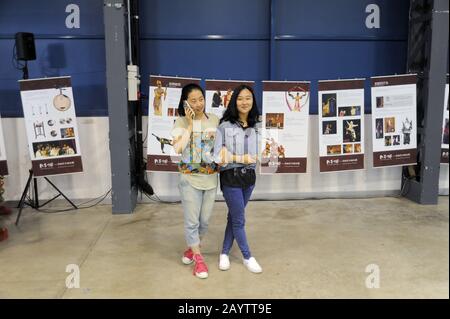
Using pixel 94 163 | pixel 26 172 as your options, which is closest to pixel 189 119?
pixel 94 163

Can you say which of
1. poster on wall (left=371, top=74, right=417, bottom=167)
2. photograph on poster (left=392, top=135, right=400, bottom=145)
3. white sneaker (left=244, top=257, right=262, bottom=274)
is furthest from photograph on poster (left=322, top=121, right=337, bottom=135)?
white sneaker (left=244, top=257, right=262, bottom=274)

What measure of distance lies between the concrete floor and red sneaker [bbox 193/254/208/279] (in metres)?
0.05

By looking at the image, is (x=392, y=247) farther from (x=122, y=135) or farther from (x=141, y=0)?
(x=141, y=0)

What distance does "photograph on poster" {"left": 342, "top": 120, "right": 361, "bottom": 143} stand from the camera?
5114 mm

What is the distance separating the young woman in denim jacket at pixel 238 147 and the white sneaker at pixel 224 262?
43cm

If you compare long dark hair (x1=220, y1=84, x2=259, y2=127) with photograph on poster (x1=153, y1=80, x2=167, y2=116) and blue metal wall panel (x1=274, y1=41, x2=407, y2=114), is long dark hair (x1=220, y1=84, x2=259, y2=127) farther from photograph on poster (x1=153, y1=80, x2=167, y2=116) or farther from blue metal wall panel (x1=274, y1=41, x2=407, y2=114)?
blue metal wall panel (x1=274, y1=41, x2=407, y2=114)

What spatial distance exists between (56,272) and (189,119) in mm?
1626

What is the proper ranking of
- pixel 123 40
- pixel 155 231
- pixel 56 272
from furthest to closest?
pixel 123 40 < pixel 155 231 < pixel 56 272

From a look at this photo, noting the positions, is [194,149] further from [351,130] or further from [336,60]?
[336,60]

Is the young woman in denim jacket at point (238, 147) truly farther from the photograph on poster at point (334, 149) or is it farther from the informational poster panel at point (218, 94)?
the photograph on poster at point (334, 149)

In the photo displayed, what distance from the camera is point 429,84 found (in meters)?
5.14

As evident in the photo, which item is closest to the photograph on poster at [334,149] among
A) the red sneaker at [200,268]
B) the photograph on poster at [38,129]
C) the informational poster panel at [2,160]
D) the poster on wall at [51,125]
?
the red sneaker at [200,268]

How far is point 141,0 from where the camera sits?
5.36 metres

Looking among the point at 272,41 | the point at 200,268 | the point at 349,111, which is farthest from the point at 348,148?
the point at 200,268
